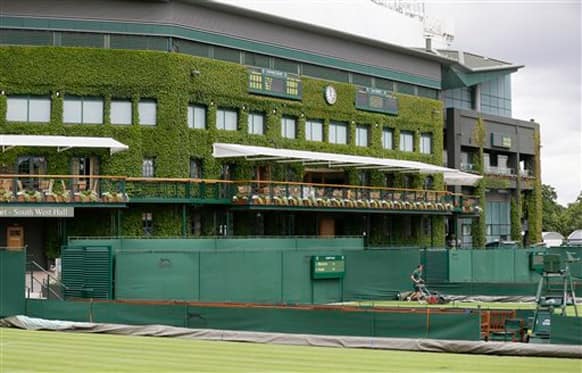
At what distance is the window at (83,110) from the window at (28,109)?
0.92 metres

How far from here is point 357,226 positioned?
60.4 metres

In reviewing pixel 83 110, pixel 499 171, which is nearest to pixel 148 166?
pixel 83 110

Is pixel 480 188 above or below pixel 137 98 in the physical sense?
below

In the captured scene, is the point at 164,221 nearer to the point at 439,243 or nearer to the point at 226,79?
the point at 226,79

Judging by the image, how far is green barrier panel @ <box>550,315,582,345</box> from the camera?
74.4 ft

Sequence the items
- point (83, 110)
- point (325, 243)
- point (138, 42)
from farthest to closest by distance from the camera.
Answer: point (138, 42)
point (83, 110)
point (325, 243)

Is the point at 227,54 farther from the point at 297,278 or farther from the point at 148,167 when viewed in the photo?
the point at 297,278

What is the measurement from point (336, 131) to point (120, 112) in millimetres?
15722

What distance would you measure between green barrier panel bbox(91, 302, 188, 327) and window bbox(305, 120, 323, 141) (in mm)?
29853

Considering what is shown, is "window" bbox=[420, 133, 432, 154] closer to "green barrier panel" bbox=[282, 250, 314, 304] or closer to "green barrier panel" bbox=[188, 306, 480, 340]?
"green barrier panel" bbox=[282, 250, 314, 304]

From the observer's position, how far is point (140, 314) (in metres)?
28.4

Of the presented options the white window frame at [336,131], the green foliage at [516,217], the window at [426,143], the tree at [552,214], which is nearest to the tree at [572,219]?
the tree at [552,214]

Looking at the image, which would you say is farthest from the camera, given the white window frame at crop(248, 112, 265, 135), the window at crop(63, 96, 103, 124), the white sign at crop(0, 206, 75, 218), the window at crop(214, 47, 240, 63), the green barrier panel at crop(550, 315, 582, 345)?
the white window frame at crop(248, 112, 265, 135)

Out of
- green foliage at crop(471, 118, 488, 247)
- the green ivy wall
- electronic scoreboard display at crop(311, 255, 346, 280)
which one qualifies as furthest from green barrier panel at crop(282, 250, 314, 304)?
green foliage at crop(471, 118, 488, 247)
